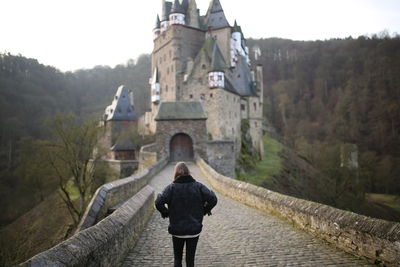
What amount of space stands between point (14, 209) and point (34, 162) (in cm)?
1122

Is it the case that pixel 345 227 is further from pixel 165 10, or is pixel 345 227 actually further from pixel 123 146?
pixel 165 10

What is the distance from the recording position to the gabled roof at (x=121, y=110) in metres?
48.8

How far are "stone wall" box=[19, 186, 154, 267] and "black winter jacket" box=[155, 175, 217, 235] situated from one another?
88cm

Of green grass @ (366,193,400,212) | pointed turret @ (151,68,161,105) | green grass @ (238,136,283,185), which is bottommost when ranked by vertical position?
green grass @ (366,193,400,212)

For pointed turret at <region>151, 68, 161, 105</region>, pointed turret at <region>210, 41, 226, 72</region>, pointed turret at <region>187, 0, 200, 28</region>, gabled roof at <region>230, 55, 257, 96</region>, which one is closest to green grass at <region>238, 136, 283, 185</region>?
gabled roof at <region>230, 55, 257, 96</region>

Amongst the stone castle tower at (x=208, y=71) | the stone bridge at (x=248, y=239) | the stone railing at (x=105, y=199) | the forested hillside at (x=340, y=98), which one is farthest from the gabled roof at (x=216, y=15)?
the stone bridge at (x=248, y=239)

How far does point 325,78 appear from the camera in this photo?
83750 mm

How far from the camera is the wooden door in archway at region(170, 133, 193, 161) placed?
24.5 meters

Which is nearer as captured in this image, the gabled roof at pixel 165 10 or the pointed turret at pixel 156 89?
the pointed turret at pixel 156 89

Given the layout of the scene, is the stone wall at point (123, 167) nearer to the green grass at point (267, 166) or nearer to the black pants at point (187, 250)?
the green grass at point (267, 166)

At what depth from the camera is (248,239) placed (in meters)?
6.29

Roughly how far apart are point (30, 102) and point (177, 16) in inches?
976

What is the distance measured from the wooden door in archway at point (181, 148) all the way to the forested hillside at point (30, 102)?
9.63 meters

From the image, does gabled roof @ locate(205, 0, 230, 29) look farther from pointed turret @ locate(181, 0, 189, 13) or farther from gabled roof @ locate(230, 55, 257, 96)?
gabled roof @ locate(230, 55, 257, 96)
